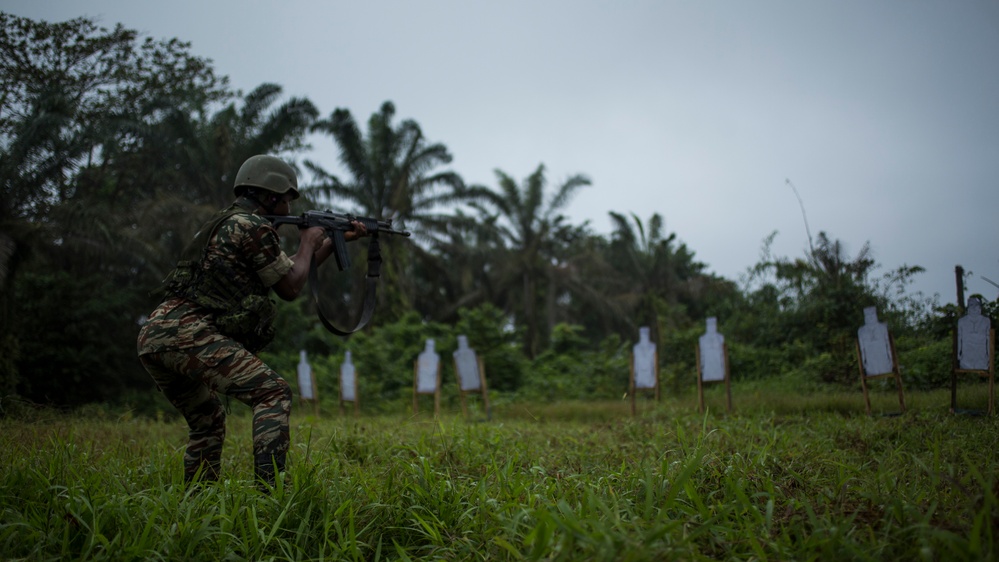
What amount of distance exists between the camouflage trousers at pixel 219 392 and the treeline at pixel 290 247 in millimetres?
6890

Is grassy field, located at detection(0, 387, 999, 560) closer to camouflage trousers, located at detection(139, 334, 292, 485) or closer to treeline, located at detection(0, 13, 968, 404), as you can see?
camouflage trousers, located at detection(139, 334, 292, 485)

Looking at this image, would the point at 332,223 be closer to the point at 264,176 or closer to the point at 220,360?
the point at 264,176

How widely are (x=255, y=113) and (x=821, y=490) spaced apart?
17.4 metres

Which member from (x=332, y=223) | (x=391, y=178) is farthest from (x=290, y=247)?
(x=332, y=223)

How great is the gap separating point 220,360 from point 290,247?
15.7m

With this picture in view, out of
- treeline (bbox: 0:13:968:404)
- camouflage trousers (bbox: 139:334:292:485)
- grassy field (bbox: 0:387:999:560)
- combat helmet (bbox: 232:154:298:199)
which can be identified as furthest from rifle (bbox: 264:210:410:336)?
treeline (bbox: 0:13:968:404)

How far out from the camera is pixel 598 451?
181 inches

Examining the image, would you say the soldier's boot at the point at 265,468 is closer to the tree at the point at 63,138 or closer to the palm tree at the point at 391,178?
the tree at the point at 63,138

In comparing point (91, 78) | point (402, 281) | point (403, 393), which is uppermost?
point (91, 78)

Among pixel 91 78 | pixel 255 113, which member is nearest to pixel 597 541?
pixel 91 78

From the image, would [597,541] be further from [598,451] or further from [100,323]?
[100,323]

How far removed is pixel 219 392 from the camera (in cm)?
340

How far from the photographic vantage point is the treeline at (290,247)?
37.5 feet

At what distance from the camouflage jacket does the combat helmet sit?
0.25 meters
